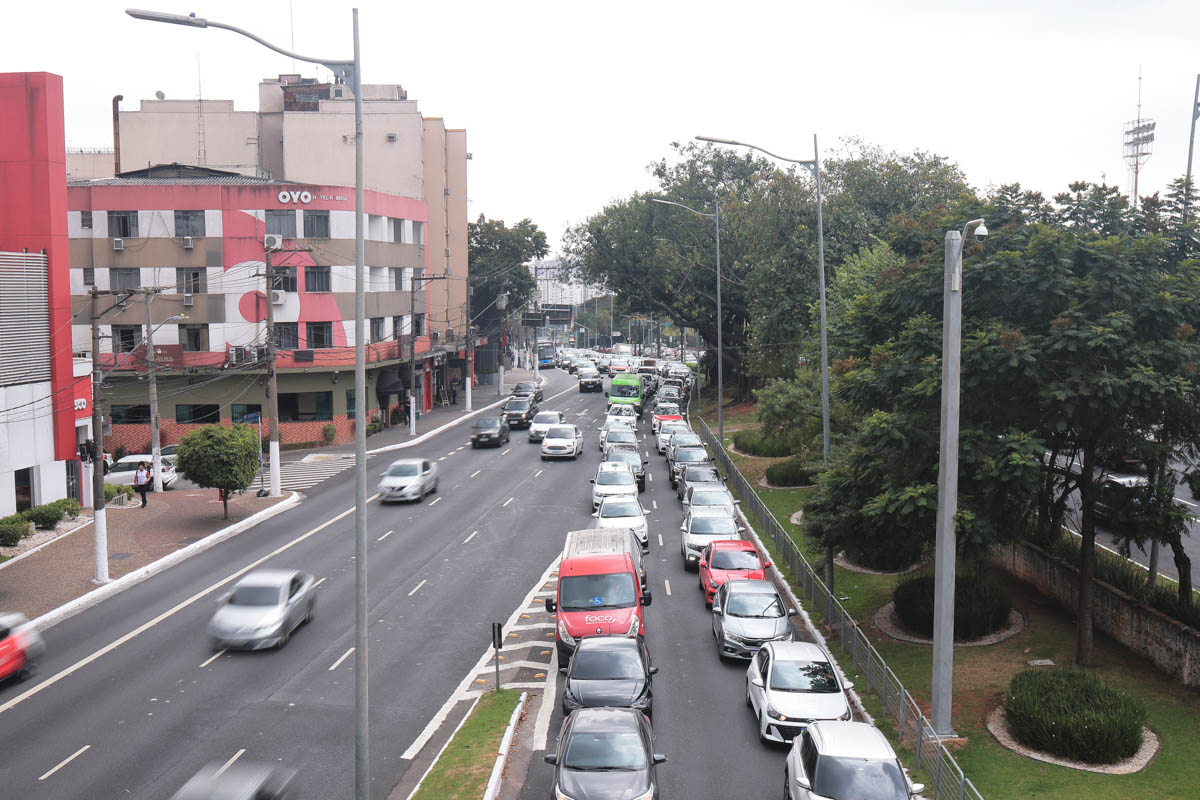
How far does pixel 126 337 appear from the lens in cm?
5688

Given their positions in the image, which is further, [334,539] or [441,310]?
[441,310]

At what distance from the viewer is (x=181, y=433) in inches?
2224

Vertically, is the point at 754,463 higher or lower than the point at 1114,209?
lower

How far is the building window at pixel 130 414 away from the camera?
56594 millimetres

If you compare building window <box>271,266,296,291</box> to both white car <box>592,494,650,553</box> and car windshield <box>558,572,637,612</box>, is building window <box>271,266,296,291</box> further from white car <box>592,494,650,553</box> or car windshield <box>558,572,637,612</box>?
car windshield <box>558,572,637,612</box>

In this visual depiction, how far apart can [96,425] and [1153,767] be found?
26.4m

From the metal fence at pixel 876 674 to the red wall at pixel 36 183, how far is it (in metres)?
24.9

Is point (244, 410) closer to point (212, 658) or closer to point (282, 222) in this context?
point (282, 222)

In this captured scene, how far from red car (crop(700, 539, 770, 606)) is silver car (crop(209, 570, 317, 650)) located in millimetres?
10162

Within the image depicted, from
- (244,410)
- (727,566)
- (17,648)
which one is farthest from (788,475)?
(244,410)

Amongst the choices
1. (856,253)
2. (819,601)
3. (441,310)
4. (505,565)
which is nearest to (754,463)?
(856,253)

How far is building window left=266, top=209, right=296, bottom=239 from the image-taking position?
186 feet

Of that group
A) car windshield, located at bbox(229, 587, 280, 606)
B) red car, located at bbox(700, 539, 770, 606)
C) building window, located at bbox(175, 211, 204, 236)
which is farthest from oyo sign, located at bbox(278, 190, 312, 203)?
red car, located at bbox(700, 539, 770, 606)

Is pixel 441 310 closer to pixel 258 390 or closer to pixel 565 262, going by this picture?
pixel 565 262
